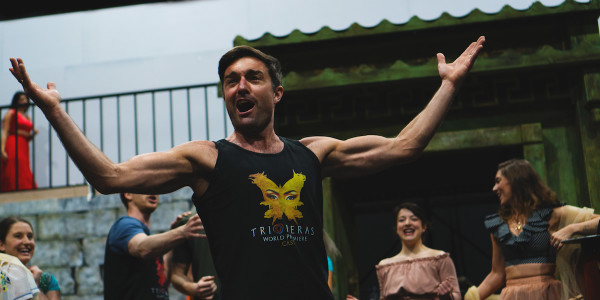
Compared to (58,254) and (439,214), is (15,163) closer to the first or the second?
(58,254)

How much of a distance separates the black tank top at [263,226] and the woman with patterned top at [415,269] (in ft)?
9.95

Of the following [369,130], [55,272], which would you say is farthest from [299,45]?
[55,272]

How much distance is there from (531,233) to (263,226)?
3225mm

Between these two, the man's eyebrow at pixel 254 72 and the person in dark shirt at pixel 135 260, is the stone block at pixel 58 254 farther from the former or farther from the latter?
the man's eyebrow at pixel 254 72

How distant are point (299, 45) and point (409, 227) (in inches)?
72.8

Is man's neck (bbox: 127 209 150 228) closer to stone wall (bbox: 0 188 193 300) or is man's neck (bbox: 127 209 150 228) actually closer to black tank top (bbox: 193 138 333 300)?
stone wall (bbox: 0 188 193 300)

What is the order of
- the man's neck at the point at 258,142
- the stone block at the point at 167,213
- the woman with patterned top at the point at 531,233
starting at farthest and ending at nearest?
the stone block at the point at 167,213 < the woman with patterned top at the point at 531,233 < the man's neck at the point at 258,142

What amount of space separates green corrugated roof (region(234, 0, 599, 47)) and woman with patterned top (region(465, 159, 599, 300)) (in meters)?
1.44

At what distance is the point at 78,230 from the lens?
7.83 metres

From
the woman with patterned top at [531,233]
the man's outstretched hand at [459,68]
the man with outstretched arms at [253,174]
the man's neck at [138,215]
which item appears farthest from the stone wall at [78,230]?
the man's outstretched hand at [459,68]

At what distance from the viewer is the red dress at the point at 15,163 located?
9500 mm

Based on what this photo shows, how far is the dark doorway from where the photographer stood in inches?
313

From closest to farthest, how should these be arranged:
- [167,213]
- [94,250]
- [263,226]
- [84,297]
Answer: [263,226] < [84,297] < [94,250] < [167,213]

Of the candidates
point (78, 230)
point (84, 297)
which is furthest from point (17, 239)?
point (78, 230)
